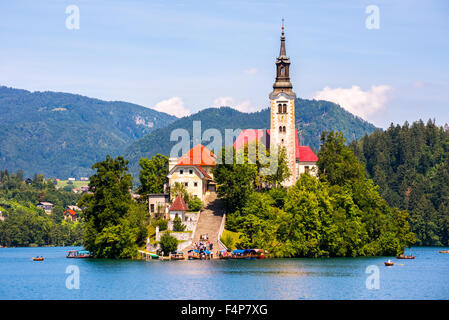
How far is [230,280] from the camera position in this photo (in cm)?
7050

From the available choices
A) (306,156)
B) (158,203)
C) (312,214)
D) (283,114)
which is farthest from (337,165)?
(158,203)

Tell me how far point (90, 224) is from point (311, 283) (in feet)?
130

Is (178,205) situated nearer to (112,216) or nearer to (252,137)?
(112,216)

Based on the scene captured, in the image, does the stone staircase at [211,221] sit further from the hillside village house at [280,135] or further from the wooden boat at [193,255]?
the hillside village house at [280,135]

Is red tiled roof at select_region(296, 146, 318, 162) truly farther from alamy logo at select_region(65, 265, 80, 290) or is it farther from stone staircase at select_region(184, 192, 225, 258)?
alamy logo at select_region(65, 265, 80, 290)

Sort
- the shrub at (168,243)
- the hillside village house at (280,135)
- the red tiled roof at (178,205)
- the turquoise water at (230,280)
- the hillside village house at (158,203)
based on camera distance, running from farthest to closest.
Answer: the hillside village house at (280,135) < the hillside village house at (158,203) < the red tiled roof at (178,205) < the shrub at (168,243) < the turquoise water at (230,280)

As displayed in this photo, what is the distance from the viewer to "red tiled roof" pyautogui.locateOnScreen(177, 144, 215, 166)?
107512 mm

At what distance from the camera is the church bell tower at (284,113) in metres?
110

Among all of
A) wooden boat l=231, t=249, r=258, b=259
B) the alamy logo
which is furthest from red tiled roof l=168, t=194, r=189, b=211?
the alamy logo

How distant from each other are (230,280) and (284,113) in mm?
45356

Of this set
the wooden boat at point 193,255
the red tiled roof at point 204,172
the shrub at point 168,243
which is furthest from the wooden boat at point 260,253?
the red tiled roof at point 204,172

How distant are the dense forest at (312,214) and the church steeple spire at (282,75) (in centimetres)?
1215
